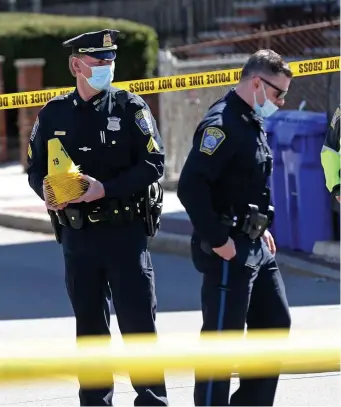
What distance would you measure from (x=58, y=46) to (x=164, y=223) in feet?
27.2

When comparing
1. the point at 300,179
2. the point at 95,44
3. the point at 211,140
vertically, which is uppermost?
the point at 95,44

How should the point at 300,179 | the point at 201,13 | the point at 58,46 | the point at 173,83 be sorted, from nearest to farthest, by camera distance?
the point at 173,83 → the point at 300,179 → the point at 58,46 → the point at 201,13

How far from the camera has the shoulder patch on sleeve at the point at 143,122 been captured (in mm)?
5305

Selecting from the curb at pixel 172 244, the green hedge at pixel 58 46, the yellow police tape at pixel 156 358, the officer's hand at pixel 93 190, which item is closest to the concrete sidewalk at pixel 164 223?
the curb at pixel 172 244

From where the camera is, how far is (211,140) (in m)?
4.89

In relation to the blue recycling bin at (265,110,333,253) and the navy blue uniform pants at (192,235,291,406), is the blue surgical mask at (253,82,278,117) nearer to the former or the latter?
the navy blue uniform pants at (192,235,291,406)

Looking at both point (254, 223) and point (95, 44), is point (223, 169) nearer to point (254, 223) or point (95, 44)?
point (254, 223)

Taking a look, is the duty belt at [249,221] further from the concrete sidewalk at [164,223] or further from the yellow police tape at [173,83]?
the concrete sidewalk at [164,223]

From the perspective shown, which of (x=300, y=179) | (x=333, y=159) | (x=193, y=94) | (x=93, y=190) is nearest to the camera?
(x=93, y=190)

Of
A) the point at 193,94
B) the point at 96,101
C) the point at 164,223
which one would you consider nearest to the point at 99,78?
the point at 96,101

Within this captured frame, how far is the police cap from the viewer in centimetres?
534

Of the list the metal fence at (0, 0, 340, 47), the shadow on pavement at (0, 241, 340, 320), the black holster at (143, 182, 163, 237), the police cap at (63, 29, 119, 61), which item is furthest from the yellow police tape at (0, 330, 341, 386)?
the metal fence at (0, 0, 340, 47)

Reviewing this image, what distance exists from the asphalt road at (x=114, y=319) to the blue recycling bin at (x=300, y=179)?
1.84 feet

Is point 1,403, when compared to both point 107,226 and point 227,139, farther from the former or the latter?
point 227,139
